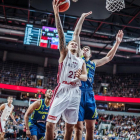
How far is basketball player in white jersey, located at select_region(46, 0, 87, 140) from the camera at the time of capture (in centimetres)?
298

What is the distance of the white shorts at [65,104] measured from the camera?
298cm

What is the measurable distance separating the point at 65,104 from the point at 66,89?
255 mm

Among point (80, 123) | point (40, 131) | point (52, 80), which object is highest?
point (52, 80)

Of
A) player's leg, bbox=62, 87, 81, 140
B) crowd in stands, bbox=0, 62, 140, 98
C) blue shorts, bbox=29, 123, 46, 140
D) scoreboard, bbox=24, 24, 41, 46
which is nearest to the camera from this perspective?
player's leg, bbox=62, 87, 81, 140

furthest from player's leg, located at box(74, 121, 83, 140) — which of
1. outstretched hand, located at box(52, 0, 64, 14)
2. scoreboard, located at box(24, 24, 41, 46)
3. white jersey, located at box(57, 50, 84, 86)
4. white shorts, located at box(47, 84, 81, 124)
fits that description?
scoreboard, located at box(24, 24, 41, 46)

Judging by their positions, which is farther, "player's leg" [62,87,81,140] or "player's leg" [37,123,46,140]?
"player's leg" [37,123,46,140]

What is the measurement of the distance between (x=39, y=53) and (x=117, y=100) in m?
10.7

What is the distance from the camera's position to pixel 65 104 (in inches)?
120

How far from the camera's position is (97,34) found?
1892 centimetres

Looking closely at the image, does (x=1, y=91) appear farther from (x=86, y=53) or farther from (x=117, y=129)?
(x=86, y=53)

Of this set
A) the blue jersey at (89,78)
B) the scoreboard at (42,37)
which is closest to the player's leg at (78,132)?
the blue jersey at (89,78)

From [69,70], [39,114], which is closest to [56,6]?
[69,70]

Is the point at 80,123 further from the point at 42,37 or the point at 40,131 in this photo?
the point at 42,37

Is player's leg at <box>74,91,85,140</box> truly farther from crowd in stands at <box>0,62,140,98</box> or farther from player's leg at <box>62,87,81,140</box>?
crowd in stands at <box>0,62,140,98</box>
